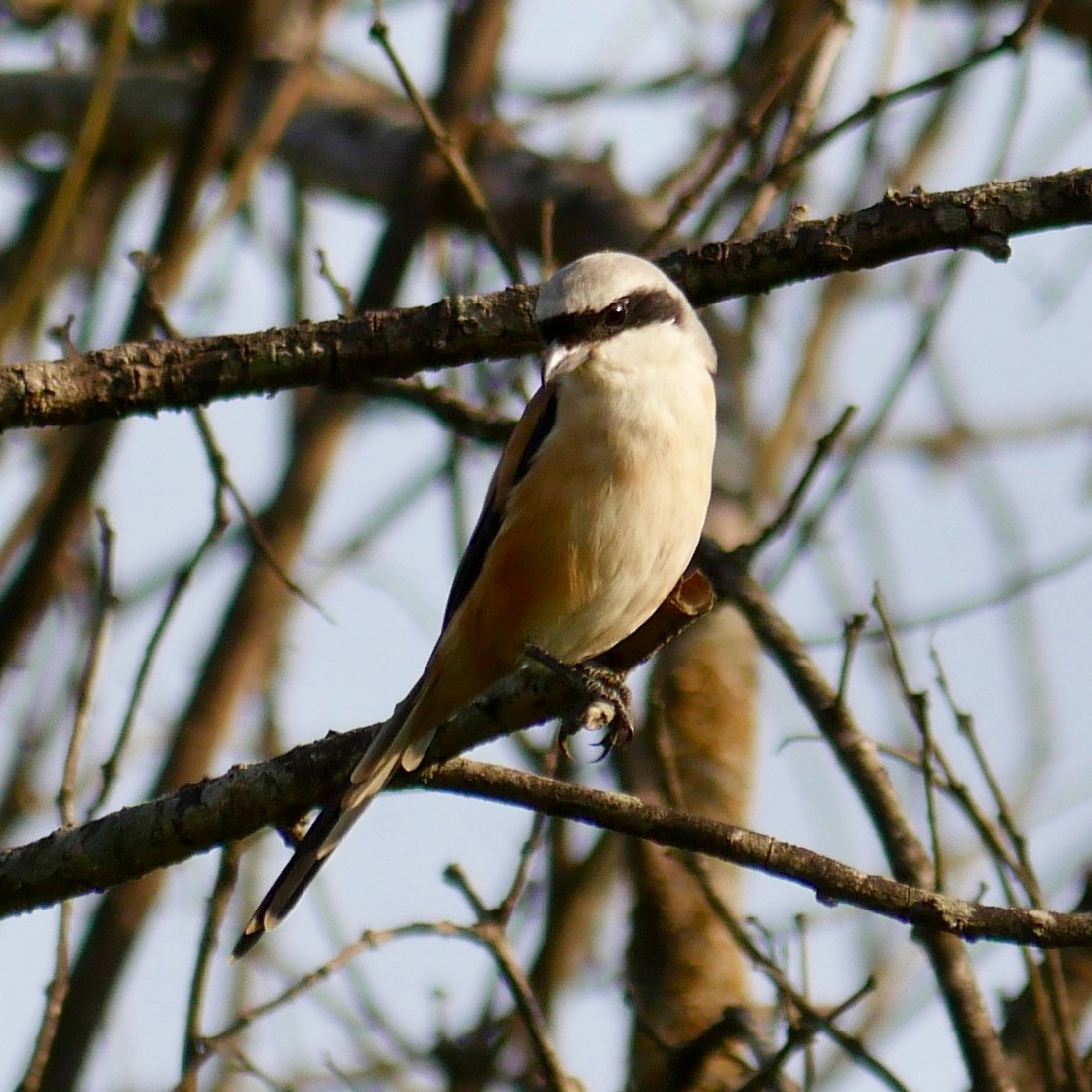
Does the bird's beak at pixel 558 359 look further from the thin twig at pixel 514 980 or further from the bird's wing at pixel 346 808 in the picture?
the thin twig at pixel 514 980

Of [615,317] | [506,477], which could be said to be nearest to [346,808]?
[506,477]

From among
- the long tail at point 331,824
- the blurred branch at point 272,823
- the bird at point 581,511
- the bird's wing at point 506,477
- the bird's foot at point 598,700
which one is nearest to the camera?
the blurred branch at point 272,823

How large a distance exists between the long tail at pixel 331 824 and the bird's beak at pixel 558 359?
792mm

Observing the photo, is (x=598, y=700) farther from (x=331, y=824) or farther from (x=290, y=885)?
(x=290, y=885)

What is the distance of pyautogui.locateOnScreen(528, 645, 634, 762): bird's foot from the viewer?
2.93 metres

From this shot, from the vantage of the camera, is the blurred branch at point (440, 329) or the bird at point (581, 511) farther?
the bird at point (581, 511)

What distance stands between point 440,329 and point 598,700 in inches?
27.8

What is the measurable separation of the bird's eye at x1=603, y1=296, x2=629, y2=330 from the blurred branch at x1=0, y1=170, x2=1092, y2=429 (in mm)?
684

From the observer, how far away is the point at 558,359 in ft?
10.8

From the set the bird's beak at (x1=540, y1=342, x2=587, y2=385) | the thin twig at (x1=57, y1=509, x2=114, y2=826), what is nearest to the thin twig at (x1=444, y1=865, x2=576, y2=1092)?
the thin twig at (x1=57, y1=509, x2=114, y2=826)

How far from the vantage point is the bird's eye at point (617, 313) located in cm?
346

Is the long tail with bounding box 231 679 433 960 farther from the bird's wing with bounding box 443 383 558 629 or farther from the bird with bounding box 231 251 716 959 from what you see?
the bird's wing with bounding box 443 383 558 629

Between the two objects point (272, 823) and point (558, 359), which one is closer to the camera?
point (272, 823)

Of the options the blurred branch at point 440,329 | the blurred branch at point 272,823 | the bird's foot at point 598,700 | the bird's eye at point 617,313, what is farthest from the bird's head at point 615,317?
the blurred branch at point 272,823
